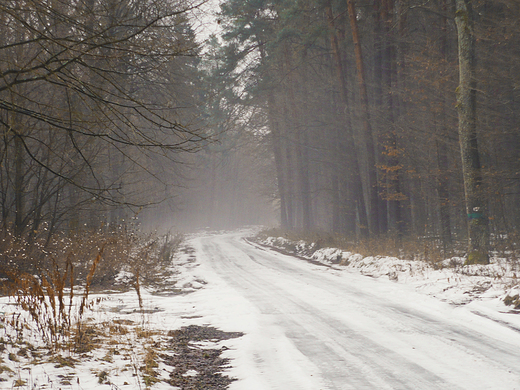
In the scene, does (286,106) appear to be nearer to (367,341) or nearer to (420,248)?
(420,248)

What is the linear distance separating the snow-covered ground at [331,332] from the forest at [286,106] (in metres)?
1.72

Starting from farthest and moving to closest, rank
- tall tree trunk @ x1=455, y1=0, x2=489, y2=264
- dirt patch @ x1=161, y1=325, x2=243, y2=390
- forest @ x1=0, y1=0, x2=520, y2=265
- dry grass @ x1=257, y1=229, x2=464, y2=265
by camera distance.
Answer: dry grass @ x1=257, y1=229, x2=464, y2=265 → tall tree trunk @ x1=455, y1=0, x2=489, y2=264 → forest @ x1=0, y1=0, x2=520, y2=265 → dirt patch @ x1=161, y1=325, x2=243, y2=390

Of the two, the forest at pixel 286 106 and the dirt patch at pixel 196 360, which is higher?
the forest at pixel 286 106

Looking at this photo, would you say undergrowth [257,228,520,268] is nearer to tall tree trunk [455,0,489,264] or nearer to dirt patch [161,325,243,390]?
tall tree trunk [455,0,489,264]

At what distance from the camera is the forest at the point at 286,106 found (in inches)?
182

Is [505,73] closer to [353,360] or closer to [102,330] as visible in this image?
[353,360]

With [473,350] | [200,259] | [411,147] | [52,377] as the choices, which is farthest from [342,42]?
[52,377]

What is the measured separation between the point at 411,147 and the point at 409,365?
13214 mm

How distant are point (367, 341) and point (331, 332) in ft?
2.00

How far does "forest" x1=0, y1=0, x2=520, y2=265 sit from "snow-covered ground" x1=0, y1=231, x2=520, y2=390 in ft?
5.65

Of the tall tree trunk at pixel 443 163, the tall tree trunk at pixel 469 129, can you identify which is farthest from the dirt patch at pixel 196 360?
the tall tree trunk at pixel 443 163

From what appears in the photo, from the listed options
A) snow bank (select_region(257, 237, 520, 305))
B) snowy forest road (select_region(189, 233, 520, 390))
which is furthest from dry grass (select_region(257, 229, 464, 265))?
snowy forest road (select_region(189, 233, 520, 390))

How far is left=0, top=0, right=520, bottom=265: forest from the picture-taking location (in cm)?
462

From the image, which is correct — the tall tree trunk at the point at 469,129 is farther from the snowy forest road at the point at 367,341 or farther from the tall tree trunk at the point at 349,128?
the tall tree trunk at the point at 349,128
